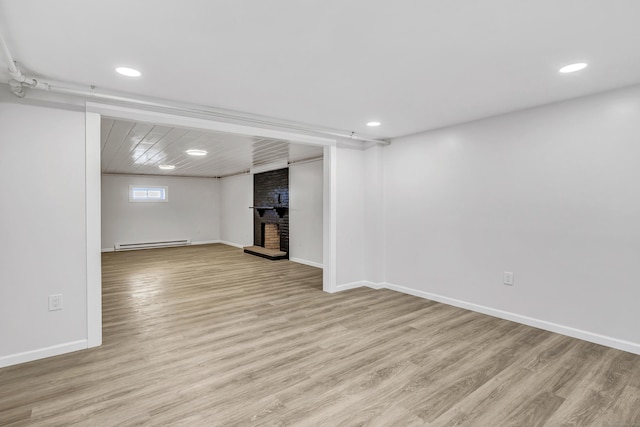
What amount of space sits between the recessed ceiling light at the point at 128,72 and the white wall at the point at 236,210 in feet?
21.9

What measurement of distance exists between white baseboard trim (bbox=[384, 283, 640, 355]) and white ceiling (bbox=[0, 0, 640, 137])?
2194mm

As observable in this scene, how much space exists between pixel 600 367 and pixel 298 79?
10.7ft

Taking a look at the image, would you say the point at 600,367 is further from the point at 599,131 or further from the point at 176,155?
the point at 176,155

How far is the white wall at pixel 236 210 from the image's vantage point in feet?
30.1

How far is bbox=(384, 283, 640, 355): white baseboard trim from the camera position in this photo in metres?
2.75

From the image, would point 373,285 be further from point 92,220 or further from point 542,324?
point 92,220

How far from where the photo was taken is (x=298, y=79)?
2.52m

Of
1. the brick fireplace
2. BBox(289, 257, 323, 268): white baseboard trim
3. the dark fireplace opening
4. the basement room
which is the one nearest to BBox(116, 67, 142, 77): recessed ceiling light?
the basement room

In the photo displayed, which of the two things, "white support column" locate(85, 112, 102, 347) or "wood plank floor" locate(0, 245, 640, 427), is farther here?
"white support column" locate(85, 112, 102, 347)

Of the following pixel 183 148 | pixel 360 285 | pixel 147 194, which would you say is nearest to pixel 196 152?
pixel 183 148

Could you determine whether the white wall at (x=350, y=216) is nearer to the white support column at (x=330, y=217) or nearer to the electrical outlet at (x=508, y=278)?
the white support column at (x=330, y=217)

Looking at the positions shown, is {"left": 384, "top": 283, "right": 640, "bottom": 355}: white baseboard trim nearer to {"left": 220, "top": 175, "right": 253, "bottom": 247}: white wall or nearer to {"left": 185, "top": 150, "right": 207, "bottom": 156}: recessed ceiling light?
{"left": 185, "top": 150, "right": 207, "bottom": 156}: recessed ceiling light

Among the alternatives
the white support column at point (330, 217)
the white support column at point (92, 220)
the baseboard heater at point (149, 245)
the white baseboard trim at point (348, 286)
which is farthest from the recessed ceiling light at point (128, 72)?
the baseboard heater at point (149, 245)

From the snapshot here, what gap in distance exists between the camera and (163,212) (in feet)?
32.1
